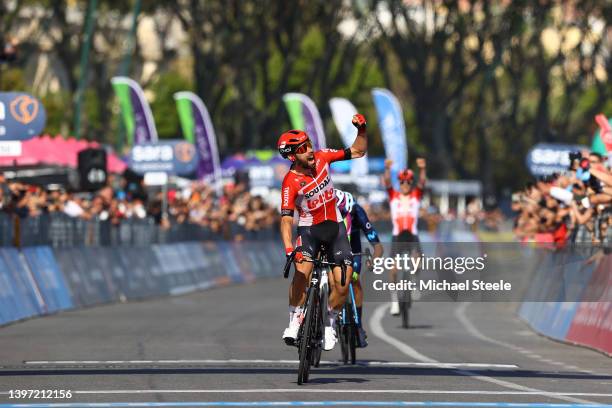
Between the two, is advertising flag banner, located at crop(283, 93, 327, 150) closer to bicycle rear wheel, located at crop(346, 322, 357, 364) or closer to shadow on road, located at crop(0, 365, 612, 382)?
bicycle rear wheel, located at crop(346, 322, 357, 364)

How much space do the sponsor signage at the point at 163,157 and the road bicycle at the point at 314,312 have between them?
2133 centimetres

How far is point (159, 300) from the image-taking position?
31.1 m

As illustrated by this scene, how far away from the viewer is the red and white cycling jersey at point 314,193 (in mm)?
14453

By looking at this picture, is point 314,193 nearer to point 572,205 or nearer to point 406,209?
point 572,205

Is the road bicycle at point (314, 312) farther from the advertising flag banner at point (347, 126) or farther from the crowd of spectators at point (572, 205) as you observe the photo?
the advertising flag banner at point (347, 126)

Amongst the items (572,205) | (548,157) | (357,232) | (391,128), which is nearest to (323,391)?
(357,232)

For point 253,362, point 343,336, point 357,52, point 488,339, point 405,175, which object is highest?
point 357,52

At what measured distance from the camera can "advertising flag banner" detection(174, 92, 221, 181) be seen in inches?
1999

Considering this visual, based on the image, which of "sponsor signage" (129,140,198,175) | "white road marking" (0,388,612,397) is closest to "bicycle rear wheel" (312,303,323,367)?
"white road marking" (0,388,612,397)

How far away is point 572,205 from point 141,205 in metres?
14.6

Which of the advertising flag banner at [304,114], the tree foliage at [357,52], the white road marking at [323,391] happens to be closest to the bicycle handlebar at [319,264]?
the white road marking at [323,391]

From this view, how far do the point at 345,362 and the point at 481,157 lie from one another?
58.4 m

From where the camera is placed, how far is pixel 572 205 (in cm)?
2225

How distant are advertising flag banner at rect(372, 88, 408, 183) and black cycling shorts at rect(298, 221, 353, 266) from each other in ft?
126
